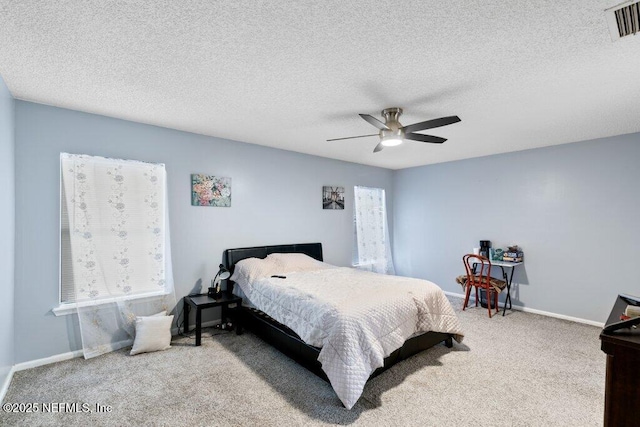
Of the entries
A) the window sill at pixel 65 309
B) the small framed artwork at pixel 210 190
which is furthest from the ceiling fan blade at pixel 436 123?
the window sill at pixel 65 309

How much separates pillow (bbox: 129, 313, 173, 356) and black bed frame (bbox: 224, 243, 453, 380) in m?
0.87

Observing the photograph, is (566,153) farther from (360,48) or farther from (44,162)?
(44,162)

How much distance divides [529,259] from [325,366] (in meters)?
3.90

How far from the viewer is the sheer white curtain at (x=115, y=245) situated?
9.78ft

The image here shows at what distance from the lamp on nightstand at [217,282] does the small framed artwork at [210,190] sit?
2.74 feet

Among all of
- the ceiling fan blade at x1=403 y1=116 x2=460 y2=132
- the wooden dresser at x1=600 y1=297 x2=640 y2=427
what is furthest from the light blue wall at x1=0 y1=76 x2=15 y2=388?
the wooden dresser at x1=600 y1=297 x2=640 y2=427

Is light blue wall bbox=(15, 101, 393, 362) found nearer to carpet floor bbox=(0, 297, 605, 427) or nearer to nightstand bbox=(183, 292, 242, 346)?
nightstand bbox=(183, 292, 242, 346)

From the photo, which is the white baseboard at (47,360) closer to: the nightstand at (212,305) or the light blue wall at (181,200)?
the light blue wall at (181,200)

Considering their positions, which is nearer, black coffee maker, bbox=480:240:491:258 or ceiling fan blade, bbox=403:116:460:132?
ceiling fan blade, bbox=403:116:460:132

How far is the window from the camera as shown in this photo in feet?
9.70

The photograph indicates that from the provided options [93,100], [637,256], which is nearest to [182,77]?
[93,100]

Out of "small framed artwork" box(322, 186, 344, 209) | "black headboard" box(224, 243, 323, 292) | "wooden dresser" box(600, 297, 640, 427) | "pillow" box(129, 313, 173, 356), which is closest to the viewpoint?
"wooden dresser" box(600, 297, 640, 427)

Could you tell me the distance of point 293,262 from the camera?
163 inches

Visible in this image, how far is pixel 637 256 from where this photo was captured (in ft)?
12.2
